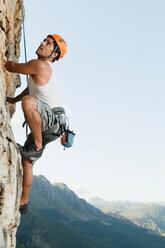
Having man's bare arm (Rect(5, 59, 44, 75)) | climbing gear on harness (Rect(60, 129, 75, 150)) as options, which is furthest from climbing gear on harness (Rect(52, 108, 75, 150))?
man's bare arm (Rect(5, 59, 44, 75))

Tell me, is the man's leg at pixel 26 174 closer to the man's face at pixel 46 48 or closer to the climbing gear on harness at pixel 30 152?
the climbing gear on harness at pixel 30 152

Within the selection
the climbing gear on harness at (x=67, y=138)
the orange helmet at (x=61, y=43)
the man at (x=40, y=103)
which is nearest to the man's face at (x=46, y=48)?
the man at (x=40, y=103)

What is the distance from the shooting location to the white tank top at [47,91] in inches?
225

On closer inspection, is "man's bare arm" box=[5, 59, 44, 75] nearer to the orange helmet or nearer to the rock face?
the orange helmet

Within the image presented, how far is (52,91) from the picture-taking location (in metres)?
5.90

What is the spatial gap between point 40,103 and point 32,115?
34 cm

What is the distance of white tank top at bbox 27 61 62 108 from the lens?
5719mm

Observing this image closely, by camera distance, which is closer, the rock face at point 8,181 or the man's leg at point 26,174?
the rock face at point 8,181

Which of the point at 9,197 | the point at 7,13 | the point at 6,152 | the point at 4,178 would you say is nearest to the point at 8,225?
the point at 9,197

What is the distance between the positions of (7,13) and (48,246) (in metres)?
216

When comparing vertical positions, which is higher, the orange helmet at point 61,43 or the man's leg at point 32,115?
the orange helmet at point 61,43

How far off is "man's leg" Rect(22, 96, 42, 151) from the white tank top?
406mm

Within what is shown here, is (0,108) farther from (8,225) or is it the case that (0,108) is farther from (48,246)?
(48,246)

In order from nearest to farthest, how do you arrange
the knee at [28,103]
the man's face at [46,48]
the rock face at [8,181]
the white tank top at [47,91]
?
the rock face at [8,181] < the knee at [28,103] < the white tank top at [47,91] < the man's face at [46,48]
